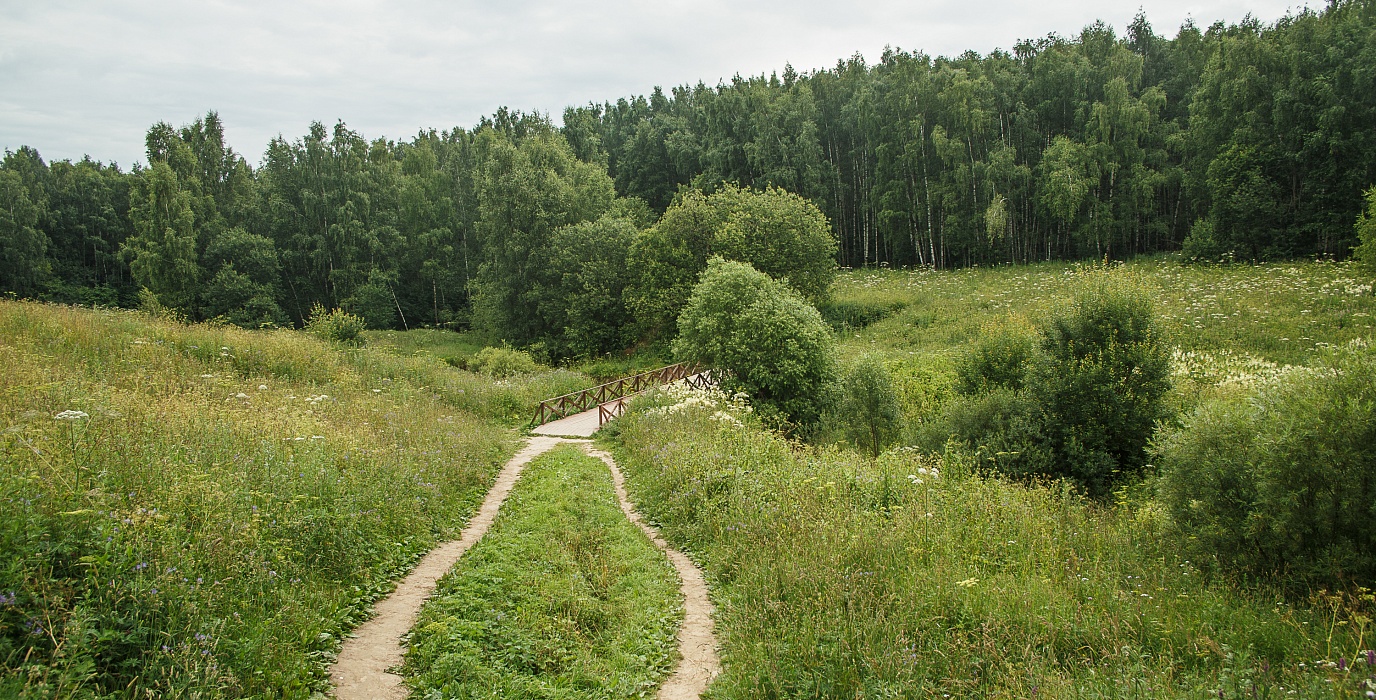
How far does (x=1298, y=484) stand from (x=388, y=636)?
369 inches

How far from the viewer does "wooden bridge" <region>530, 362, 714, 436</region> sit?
2067 cm

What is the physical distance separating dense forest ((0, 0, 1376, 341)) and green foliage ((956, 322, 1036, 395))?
2449cm

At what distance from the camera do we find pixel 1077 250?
4884cm

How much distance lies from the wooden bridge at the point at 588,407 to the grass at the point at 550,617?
10794 millimetres

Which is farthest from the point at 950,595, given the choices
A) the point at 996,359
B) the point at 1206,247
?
the point at 1206,247

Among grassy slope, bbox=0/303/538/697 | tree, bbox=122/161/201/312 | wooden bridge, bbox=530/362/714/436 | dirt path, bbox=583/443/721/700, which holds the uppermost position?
tree, bbox=122/161/201/312

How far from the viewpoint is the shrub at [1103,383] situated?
47.0ft

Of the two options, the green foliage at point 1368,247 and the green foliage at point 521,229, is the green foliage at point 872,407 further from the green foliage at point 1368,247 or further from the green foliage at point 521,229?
the green foliage at point 521,229

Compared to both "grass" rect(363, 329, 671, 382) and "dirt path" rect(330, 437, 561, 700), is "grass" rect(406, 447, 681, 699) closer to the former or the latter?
"dirt path" rect(330, 437, 561, 700)

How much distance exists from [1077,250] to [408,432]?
2008 inches

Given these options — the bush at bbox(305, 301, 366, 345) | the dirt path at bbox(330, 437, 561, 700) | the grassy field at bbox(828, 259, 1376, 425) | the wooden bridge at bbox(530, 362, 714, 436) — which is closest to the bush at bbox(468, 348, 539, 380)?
the bush at bbox(305, 301, 366, 345)

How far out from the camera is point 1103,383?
14445mm

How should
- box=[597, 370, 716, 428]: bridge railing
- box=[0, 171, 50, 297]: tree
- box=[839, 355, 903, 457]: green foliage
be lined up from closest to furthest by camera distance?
1. box=[839, 355, 903, 457]: green foliage
2. box=[597, 370, 716, 428]: bridge railing
3. box=[0, 171, 50, 297]: tree

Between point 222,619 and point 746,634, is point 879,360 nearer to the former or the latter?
point 746,634
